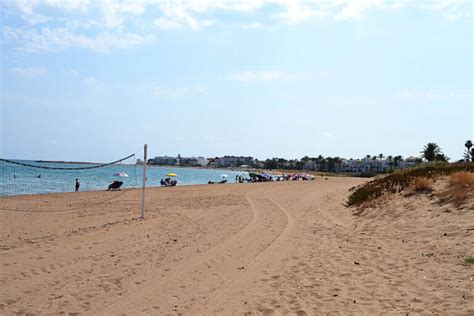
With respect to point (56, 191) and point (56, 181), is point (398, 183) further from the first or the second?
point (56, 181)

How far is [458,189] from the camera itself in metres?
11.5

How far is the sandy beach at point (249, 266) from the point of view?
534cm

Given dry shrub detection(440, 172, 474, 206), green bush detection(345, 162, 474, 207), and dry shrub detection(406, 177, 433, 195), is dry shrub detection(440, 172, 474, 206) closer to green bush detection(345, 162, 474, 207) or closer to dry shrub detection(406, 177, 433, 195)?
dry shrub detection(406, 177, 433, 195)

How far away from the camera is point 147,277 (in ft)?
22.3

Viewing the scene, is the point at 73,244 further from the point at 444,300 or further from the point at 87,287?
the point at 444,300

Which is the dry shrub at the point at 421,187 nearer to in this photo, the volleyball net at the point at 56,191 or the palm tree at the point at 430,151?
the volleyball net at the point at 56,191

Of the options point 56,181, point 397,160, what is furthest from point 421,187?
point 397,160

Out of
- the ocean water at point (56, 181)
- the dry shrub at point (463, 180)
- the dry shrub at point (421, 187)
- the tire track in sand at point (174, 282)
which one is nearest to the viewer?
the tire track in sand at point (174, 282)

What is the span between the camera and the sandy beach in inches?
210

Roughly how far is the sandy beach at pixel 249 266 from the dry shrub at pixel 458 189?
45cm

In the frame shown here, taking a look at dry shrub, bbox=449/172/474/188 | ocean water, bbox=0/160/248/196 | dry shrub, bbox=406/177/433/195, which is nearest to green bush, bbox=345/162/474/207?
dry shrub, bbox=406/177/433/195

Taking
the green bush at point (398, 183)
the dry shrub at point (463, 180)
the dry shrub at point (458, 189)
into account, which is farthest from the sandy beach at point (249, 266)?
the green bush at point (398, 183)

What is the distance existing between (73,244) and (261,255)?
14.3ft

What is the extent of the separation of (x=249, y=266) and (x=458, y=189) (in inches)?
288
